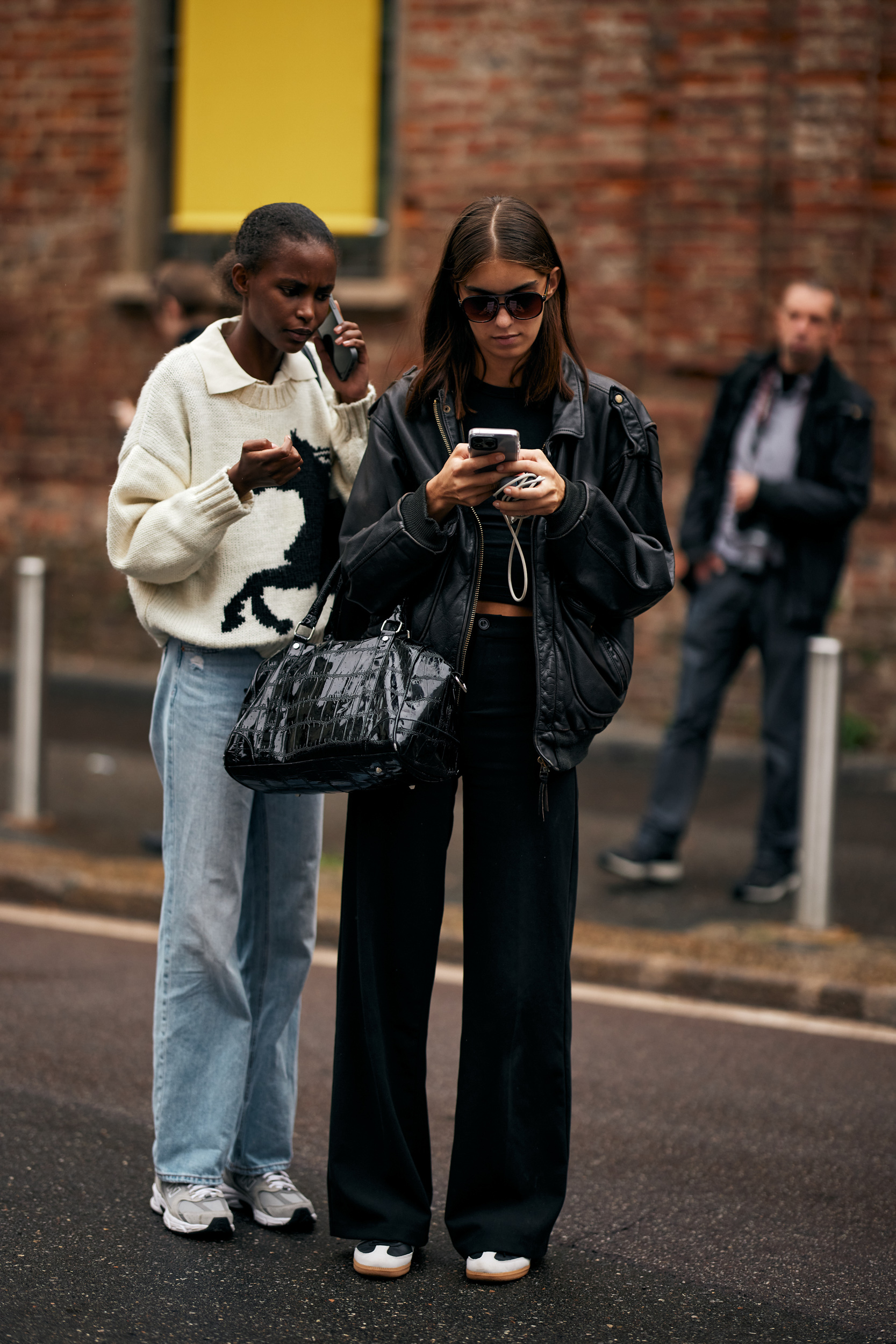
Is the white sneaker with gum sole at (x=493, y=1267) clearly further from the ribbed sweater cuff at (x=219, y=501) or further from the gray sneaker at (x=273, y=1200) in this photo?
the ribbed sweater cuff at (x=219, y=501)

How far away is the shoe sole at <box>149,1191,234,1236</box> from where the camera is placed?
3.43 meters

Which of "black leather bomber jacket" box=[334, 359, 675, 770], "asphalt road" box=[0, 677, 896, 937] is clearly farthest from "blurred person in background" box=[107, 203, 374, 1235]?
"asphalt road" box=[0, 677, 896, 937]

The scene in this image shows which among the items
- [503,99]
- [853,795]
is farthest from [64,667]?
[853,795]

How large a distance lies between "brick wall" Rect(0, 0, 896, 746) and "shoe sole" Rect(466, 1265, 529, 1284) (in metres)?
6.36

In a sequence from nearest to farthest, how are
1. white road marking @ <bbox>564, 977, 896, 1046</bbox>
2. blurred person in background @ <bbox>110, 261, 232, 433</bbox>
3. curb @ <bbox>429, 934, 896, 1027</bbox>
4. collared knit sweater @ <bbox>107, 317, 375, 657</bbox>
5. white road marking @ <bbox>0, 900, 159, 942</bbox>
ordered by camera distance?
collared knit sweater @ <bbox>107, 317, 375, 657</bbox>, white road marking @ <bbox>564, 977, 896, 1046</bbox>, curb @ <bbox>429, 934, 896, 1027</bbox>, white road marking @ <bbox>0, 900, 159, 942</bbox>, blurred person in background @ <bbox>110, 261, 232, 433</bbox>

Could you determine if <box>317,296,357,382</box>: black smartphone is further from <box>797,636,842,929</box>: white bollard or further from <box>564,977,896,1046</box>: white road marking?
<box>797,636,842,929</box>: white bollard

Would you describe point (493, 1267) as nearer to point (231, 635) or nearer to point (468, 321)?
point (231, 635)

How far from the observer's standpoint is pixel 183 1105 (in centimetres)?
343

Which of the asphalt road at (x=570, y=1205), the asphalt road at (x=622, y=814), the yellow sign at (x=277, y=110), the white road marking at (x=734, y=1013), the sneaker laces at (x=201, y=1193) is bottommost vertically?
the asphalt road at (x=622, y=814)

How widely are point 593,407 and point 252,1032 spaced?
5.17 feet

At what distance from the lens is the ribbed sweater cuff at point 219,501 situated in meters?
3.21

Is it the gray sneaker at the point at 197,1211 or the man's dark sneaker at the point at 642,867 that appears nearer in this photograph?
the gray sneaker at the point at 197,1211

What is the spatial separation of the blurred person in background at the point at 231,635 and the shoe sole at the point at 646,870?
10.5 ft

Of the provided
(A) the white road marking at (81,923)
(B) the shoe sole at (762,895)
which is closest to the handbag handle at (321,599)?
(A) the white road marking at (81,923)
